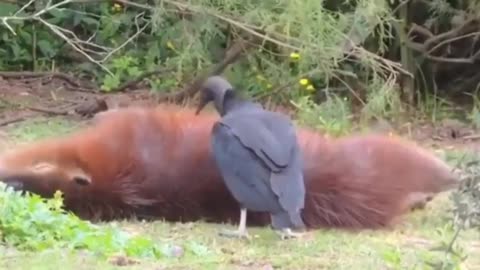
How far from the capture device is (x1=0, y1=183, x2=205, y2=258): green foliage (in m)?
4.48

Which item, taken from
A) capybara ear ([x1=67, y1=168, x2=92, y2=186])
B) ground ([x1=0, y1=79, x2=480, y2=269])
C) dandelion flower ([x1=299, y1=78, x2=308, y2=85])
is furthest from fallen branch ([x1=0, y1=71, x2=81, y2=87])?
ground ([x1=0, y1=79, x2=480, y2=269])

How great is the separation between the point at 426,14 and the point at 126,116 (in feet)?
12.9

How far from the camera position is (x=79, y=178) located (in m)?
5.40

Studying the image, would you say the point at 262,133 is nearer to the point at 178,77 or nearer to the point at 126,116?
the point at 126,116

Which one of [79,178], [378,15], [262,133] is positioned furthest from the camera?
[378,15]

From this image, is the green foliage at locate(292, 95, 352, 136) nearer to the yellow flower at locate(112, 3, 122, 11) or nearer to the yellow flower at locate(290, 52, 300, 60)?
the yellow flower at locate(290, 52, 300, 60)

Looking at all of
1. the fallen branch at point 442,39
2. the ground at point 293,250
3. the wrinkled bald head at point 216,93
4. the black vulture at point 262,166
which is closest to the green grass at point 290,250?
the ground at point 293,250

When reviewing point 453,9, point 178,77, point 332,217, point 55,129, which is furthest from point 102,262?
point 453,9

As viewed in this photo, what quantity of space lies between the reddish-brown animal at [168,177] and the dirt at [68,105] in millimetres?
1953

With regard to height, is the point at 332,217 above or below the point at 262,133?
below

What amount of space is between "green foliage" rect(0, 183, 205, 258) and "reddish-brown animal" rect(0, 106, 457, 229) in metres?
0.65

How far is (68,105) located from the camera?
876cm

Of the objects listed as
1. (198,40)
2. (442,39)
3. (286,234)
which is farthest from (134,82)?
(286,234)

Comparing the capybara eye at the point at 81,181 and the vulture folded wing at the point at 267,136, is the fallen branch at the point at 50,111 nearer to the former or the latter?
the capybara eye at the point at 81,181
